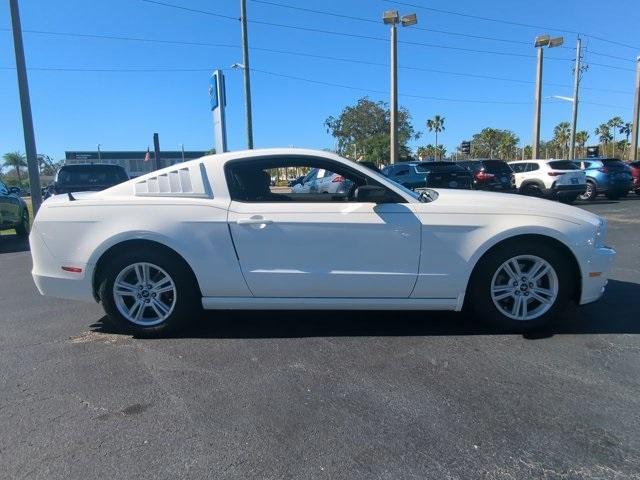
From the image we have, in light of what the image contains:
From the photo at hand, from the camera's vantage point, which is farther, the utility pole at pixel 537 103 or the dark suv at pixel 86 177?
the utility pole at pixel 537 103

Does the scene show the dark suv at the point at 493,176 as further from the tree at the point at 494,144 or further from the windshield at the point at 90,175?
the tree at the point at 494,144

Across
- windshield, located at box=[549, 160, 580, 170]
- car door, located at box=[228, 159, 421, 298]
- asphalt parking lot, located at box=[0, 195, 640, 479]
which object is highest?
windshield, located at box=[549, 160, 580, 170]

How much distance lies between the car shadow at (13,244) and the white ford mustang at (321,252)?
21.6 feet

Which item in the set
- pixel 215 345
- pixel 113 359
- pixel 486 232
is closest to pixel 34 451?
pixel 113 359

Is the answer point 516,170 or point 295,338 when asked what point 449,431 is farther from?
point 516,170

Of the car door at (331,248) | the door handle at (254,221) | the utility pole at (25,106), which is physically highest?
the utility pole at (25,106)

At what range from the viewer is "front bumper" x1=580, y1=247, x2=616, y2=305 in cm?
401

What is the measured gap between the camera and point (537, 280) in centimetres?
406

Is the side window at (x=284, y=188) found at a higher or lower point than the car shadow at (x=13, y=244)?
higher

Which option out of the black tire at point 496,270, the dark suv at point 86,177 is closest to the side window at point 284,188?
the black tire at point 496,270

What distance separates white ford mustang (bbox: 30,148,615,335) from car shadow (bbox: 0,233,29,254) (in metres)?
6.59

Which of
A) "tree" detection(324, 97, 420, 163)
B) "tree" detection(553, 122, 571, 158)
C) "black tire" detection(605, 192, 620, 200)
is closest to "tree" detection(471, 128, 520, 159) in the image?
"tree" detection(553, 122, 571, 158)

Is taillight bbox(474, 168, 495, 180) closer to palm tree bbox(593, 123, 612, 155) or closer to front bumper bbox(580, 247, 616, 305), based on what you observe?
front bumper bbox(580, 247, 616, 305)

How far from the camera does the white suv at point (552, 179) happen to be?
55.1 ft
